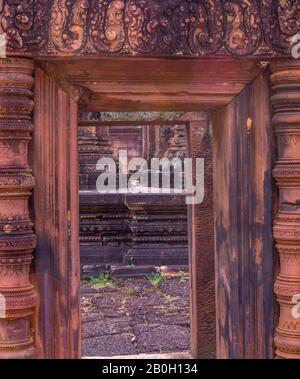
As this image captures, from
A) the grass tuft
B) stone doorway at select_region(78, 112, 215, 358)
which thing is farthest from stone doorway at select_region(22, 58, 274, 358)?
the grass tuft

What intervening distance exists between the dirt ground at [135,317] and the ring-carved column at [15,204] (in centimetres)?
277

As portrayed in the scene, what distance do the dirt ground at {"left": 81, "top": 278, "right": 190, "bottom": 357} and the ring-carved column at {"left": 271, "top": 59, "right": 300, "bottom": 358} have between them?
9.08 ft

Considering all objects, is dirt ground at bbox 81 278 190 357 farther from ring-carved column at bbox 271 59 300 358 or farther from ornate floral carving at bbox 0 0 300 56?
ornate floral carving at bbox 0 0 300 56

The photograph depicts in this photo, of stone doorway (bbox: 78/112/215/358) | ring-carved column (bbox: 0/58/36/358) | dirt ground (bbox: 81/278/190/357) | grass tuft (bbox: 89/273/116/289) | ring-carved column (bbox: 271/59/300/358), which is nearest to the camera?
ring-carved column (bbox: 0/58/36/358)

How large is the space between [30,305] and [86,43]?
48.9 inches

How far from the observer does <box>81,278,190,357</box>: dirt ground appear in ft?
18.4

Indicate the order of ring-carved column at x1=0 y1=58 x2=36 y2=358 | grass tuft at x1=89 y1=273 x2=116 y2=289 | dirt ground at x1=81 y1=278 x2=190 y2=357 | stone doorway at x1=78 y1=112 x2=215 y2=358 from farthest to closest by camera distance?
grass tuft at x1=89 y1=273 x2=116 y2=289, dirt ground at x1=81 y1=278 x2=190 y2=357, stone doorway at x1=78 y1=112 x2=215 y2=358, ring-carved column at x1=0 y1=58 x2=36 y2=358

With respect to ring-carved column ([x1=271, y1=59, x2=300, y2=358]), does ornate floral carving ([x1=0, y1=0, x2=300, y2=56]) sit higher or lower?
higher

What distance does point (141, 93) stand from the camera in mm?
2945

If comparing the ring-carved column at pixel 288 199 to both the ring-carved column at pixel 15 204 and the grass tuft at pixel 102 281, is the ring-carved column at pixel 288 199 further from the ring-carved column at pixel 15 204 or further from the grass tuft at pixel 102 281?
the grass tuft at pixel 102 281

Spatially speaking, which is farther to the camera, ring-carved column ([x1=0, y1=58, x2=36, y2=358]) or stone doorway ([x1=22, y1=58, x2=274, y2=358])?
stone doorway ([x1=22, y1=58, x2=274, y2=358])

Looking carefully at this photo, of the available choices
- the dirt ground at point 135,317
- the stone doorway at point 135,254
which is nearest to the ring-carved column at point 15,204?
the stone doorway at point 135,254

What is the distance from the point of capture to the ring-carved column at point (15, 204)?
264 centimetres
